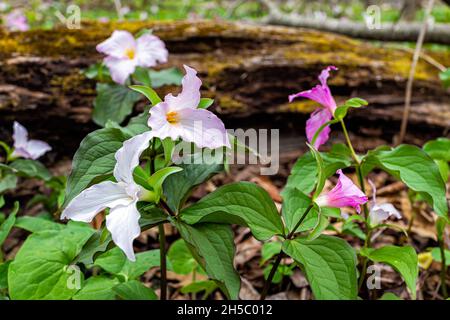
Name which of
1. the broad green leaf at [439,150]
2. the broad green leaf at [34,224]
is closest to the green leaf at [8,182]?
the broad green leaf at [34,224]

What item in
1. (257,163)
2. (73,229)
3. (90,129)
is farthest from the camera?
(257,163)

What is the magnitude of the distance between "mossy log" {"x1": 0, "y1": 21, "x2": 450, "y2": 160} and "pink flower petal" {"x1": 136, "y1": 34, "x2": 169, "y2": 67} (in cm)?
28

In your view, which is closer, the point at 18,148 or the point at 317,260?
Answer: the point at 317,260

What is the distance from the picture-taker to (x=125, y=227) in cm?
84

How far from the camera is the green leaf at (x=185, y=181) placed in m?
1.04

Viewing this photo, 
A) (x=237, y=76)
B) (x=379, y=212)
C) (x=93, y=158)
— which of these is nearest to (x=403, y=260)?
(x=379, y=212)

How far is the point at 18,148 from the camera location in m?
1.68

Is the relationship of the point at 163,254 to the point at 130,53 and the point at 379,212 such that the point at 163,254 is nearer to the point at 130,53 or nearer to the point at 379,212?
the point at 379,212

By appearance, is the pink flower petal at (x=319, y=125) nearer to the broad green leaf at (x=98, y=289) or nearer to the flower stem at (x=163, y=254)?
the flower stem at (x=163, y=254)

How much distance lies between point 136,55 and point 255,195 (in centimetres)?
96

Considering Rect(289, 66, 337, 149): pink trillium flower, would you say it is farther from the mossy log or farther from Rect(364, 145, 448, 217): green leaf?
the mossy log
